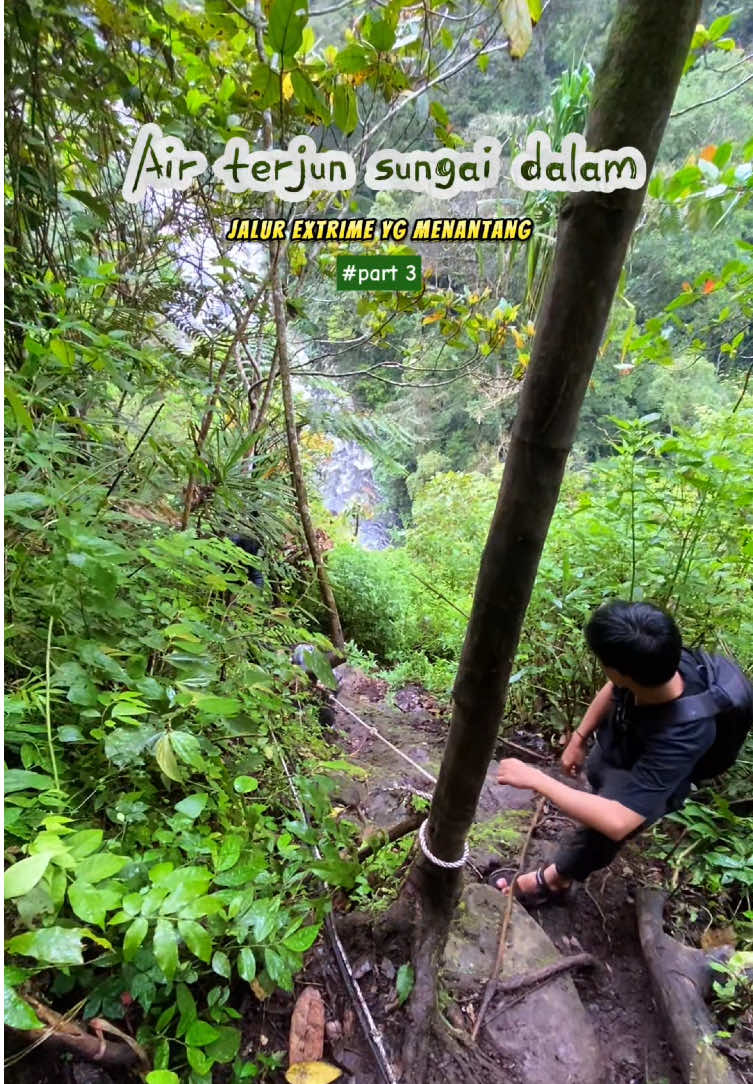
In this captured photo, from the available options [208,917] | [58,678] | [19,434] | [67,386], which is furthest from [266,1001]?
[67,386]

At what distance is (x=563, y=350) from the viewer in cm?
64

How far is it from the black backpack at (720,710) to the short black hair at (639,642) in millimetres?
151

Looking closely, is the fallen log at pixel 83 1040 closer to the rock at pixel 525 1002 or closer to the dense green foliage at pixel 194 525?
the dense green foliage at pixel 194 525

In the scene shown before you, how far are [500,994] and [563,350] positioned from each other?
1468 millimetres

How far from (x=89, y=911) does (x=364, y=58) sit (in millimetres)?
2032

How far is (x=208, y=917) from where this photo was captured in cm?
71

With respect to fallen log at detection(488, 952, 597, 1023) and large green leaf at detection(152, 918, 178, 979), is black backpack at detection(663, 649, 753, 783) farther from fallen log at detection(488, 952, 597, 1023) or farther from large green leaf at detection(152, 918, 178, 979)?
large green leaf at detection(152, 918, 178, 979)

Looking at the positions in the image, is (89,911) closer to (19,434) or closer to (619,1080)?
(19,434)

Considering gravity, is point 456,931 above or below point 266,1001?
below

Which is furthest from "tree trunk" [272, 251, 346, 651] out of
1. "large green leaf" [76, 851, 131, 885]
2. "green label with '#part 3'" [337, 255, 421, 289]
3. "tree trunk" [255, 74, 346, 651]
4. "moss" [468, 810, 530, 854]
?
"large green leaf" [76, 851, 131, 885]

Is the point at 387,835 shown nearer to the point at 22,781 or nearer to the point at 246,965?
the point at 246,965

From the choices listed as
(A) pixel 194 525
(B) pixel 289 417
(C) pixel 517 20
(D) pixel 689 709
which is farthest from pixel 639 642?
(B) pixel 289 417

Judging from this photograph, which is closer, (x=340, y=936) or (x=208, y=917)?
(x=208, y=917)

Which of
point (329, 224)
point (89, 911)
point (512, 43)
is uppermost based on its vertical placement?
point (512, 43)
